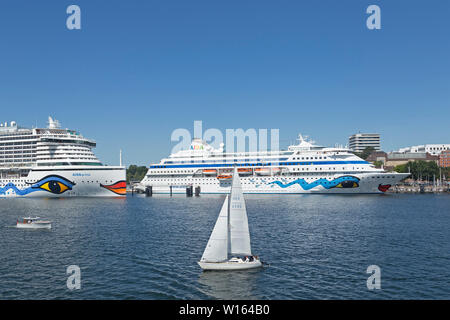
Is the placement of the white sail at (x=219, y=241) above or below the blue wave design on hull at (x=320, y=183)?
below

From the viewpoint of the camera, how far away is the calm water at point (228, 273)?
62.5ft

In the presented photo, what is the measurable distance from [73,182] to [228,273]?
198ft

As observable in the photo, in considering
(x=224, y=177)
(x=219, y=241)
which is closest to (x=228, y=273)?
(x=219, y=241)

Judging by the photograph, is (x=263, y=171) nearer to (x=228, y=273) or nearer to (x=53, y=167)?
(x=53, y=167)

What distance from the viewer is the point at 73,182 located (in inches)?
2908

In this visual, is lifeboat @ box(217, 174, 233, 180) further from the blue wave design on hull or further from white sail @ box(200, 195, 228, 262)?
white sail @ box(200, 195, 228, 262)

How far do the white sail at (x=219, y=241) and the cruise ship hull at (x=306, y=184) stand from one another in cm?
6348

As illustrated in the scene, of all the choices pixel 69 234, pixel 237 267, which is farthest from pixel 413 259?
pixel 69 234

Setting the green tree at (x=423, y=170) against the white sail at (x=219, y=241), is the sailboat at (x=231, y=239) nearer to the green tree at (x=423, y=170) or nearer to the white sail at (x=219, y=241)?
the white sail at (x=219, y=241)

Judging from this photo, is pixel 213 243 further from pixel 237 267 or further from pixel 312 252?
pixel 312 252

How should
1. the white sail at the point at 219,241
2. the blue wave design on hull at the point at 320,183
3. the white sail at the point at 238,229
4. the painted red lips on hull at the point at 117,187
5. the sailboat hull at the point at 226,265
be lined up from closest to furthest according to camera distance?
the white sail at the point at 219,241 → the sailboat hull at the point at 226,265 → the white sail at the point at 238,229 → the painted red lips on hull at the point at 117,187 → the blue wave design on hull at the point at 320,183

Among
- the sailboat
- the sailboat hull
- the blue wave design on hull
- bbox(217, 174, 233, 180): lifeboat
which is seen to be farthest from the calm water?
bbox(217, 174, 233, 180): lifeboat

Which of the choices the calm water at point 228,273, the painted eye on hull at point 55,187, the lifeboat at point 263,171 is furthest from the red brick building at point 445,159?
the painted eye on hull at point 55,187

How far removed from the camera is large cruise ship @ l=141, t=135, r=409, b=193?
80688 mm
